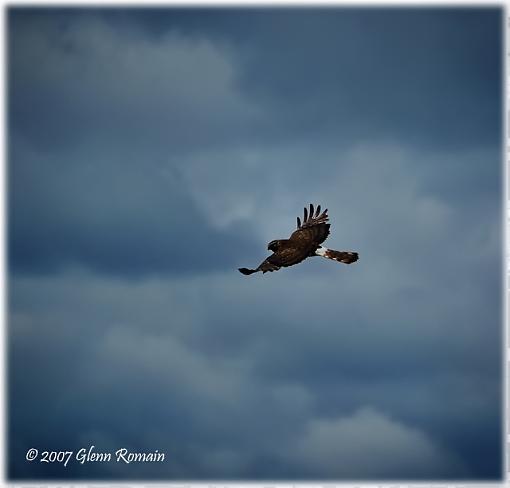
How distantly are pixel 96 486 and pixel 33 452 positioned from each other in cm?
480

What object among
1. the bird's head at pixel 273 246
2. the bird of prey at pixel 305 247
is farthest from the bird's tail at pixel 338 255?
the bird's head at pixel 273 246

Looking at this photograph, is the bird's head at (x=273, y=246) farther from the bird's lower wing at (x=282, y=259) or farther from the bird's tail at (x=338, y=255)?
the bird's tail at (x=338, y=255)

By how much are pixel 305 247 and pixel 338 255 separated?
1920 millimetres

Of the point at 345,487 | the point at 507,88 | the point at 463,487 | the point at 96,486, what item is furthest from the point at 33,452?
the point at 507,88

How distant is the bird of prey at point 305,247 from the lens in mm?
36544

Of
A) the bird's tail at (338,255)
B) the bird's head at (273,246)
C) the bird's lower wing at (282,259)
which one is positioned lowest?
the bird's lower wing at (282,259)

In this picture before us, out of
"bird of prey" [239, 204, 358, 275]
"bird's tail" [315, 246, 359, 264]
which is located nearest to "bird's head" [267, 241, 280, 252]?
"bird of prey" [239, 204, 358, 275]

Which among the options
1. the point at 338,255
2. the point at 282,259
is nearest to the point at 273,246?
the point at 282,259

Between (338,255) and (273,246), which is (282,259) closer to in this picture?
(273,246)

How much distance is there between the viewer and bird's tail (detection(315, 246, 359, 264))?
1533 inches

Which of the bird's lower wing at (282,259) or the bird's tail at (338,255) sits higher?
the bird's tail at (338,255)

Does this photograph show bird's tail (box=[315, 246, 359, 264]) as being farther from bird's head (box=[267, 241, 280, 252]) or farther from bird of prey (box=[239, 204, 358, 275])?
bird's head (box=[267, 241, 280, 252])

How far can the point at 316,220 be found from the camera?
128ft

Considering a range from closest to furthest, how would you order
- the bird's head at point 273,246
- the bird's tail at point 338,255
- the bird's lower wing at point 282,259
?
the bird's lower wing at point 282,259, the bird's head at point 273,246, the bird's tail at point 338,255
